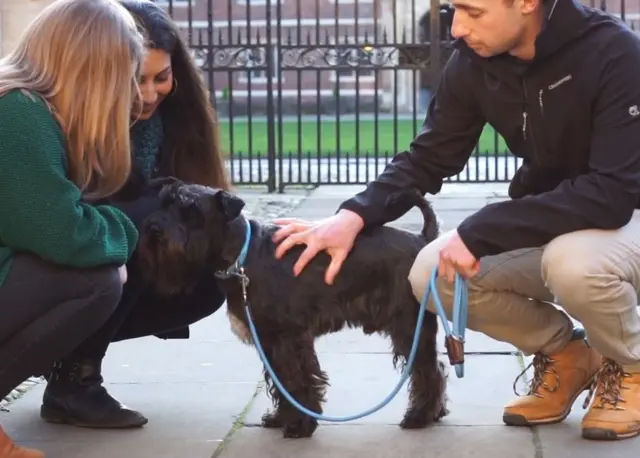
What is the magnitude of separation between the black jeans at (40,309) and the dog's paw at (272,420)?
0.80m

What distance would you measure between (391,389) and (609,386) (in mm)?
990

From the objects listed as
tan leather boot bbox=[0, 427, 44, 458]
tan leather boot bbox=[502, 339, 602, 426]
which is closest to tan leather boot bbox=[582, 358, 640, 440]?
tan leather boot bbox=[502, 339, 602, 426]

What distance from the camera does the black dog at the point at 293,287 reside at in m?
3.93

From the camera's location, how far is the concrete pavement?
150 inches

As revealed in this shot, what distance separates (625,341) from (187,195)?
61.5 inches

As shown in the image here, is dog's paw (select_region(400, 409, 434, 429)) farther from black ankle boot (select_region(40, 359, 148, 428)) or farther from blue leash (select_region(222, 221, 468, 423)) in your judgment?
black ankle boot (select_region(40, 359, 148, 428))

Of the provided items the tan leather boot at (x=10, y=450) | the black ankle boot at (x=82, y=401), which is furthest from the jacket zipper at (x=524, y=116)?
the tan leather boot at (x=10, y=450)

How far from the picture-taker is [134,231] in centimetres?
384

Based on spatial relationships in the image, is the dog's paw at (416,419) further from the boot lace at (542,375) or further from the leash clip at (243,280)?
the leash clip at (243,280)

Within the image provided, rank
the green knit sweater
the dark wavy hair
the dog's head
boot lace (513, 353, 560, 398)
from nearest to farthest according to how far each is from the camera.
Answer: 1. the green knit sweater
2. the dog's head
3. boot lace (513, 353, 560, 398)
4. the dark wavy hair

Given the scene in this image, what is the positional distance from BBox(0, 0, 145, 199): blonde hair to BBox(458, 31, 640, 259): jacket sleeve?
1.20 m

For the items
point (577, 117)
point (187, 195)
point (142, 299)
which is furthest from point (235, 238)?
point (577, 117)

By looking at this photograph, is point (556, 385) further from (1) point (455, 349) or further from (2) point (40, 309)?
(2) point (40, 309)

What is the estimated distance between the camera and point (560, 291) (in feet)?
12.1
